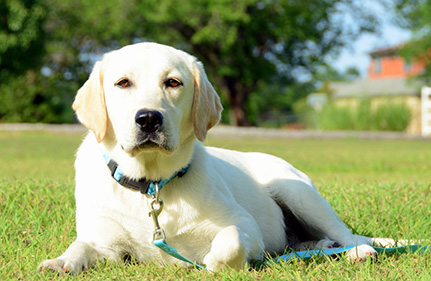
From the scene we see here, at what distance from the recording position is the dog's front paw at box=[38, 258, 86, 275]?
3.08 m

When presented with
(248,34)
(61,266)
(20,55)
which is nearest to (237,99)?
(248,34)

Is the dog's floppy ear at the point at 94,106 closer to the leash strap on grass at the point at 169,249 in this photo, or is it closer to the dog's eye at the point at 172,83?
the dog's eye at the point at 172,83

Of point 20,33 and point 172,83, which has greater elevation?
point 20,33

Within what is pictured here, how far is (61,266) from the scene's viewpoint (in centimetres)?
312

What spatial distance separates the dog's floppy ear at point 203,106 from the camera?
3525mm

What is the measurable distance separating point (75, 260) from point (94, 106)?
3.05 ft

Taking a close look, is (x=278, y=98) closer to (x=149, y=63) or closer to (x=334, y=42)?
(x=334, y=42)

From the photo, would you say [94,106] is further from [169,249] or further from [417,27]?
[417,27]

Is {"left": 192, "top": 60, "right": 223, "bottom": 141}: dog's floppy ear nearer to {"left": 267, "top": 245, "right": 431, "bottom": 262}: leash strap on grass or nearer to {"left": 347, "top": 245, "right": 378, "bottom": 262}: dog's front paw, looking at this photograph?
{"left": 267, "top": 245, "right": 431, "bottom": 262}: leash strap on grass

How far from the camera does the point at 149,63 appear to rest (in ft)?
→ 11.1

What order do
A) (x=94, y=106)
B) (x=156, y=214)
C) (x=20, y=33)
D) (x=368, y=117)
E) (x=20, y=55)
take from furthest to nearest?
(x=368, y=117) < (x=20, y=55) < (x=20, y=33) < (x=94, y=106) < (x=156, y=214)

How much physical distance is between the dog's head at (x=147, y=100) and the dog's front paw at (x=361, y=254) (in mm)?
1195

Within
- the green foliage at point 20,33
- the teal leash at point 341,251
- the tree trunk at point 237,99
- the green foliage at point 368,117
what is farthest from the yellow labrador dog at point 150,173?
the tree trunk at point 237,99

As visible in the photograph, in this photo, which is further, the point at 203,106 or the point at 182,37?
the point at 182,37
